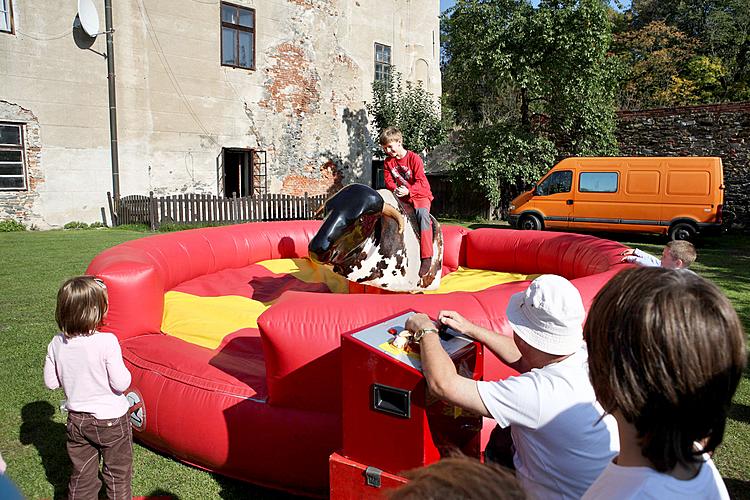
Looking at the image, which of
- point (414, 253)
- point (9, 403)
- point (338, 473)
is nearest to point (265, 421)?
point (338, 473)

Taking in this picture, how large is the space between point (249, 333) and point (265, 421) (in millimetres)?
1548

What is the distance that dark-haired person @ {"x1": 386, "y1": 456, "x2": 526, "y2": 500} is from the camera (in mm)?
870

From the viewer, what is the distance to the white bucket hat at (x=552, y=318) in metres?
1.87

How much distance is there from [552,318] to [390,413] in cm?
71

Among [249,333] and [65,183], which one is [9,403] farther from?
[65,183]

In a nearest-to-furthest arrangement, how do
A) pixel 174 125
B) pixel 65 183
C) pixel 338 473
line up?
pixel 338 473 → pixel 65 183 → pixel 174 125

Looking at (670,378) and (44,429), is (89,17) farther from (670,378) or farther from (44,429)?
(670,378)

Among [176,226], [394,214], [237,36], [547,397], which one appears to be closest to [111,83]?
[237,36]

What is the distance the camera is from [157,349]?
375 centimetres

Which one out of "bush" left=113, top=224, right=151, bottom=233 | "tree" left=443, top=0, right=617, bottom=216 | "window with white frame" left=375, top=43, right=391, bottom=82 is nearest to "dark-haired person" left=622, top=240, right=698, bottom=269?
"bush" left=113, top=224, right=151, bottom=233

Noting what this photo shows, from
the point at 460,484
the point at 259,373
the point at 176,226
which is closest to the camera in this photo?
the point at 460,484

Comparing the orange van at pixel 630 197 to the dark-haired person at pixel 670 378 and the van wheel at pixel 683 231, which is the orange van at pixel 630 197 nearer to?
the van wheel at pixel 683 231

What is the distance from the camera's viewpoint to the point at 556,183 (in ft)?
48.3

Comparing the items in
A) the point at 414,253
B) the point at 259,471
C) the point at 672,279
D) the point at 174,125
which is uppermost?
the point at 174,125
